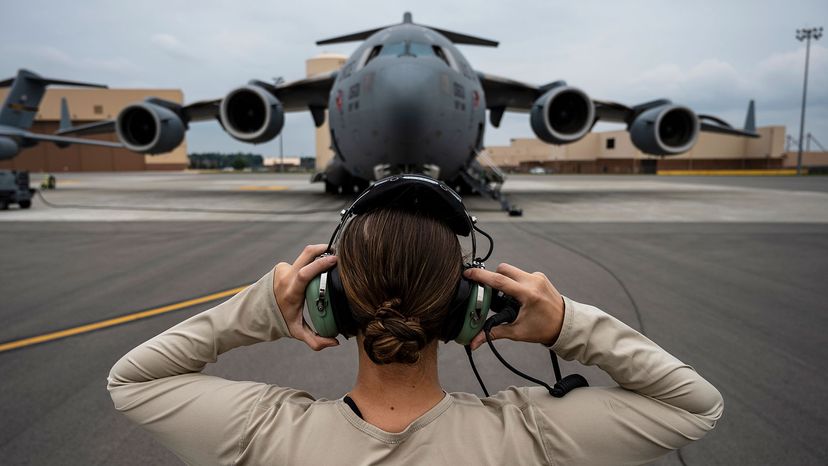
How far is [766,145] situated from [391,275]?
6340cm

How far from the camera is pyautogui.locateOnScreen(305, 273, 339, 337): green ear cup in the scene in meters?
1.00

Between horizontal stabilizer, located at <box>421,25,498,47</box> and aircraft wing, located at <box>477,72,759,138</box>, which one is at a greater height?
horizontal stabilizer, located at <box>421,25,498,47</box>

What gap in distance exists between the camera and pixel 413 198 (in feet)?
3.44

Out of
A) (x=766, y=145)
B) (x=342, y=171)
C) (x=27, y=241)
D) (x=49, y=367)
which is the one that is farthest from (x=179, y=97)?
(x=766, y=145)

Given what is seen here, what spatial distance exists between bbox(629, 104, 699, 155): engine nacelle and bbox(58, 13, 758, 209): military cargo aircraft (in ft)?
0.10

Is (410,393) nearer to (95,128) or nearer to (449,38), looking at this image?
(449,38)

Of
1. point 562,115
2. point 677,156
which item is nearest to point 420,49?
point 562,115

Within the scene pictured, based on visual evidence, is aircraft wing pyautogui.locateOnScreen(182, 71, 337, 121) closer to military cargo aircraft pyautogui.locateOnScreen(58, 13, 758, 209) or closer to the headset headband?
military cargo aircraft pyautogui.locateOnScreen(58, 13, 758, 209)

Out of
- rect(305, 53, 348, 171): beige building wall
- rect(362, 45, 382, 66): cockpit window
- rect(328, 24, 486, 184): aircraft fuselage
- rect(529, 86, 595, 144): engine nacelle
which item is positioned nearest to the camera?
rect(328, 24, 486, 184): aircraft fuselage

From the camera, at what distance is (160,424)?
1.03 meters

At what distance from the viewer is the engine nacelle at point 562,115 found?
12.7 meters

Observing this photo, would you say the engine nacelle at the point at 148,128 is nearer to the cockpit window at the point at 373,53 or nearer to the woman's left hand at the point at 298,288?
the cockpit window at the point at 373,53

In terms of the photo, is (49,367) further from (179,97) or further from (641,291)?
(179,97)

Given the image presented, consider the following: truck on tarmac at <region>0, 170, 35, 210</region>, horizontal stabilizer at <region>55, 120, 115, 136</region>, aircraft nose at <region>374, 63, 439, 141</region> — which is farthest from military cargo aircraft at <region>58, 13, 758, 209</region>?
truck on tarmac at <region>0, 170, 35, 210</region>
